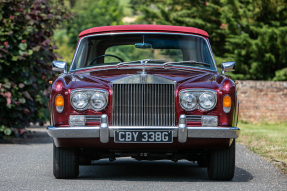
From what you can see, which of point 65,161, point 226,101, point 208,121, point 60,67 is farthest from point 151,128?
point 60,67

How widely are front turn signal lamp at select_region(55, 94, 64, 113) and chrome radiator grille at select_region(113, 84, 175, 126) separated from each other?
0.57m

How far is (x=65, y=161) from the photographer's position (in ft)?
18.5

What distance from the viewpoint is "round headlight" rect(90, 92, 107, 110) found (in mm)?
5336

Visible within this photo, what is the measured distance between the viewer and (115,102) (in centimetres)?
534

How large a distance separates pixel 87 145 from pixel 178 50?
6.77 ft

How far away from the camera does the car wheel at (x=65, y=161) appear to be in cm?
564

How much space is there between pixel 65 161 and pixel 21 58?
490cm

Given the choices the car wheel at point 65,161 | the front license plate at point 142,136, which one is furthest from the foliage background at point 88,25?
the front license plate at point 142,136

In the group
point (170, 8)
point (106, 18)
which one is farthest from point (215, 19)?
point (106, 18)

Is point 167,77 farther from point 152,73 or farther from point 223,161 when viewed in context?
point 223,161

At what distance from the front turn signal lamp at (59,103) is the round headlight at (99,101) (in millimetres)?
A: 335

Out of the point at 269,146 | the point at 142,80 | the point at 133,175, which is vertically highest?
the point at 142,80

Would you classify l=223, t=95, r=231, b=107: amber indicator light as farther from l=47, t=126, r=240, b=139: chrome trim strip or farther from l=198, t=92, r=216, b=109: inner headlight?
l=47, t=126, r=240, b=139: chrome trim strip

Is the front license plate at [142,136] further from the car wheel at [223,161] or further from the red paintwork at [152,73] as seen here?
the car wheel at [223,161]
